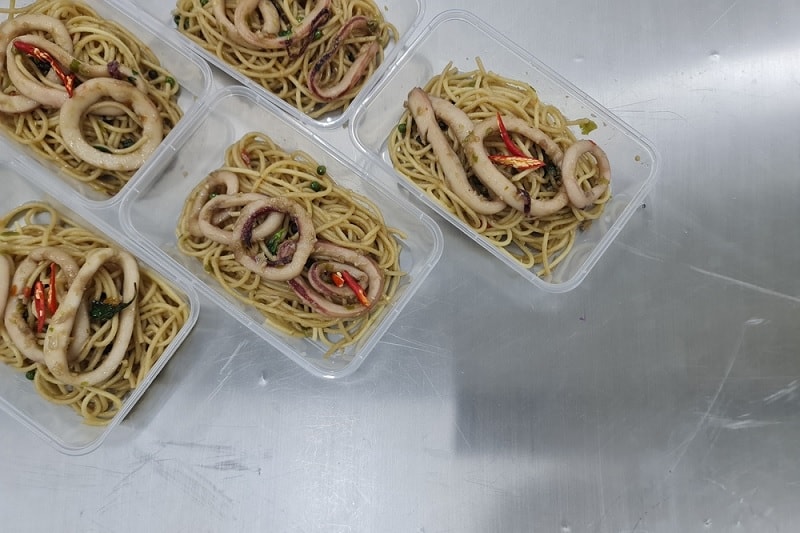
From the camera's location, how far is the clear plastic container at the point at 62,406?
2.07m

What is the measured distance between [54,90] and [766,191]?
2.76 metres

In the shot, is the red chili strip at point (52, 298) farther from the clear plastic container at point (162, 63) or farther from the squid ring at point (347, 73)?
the squid ring at point (347, 73)

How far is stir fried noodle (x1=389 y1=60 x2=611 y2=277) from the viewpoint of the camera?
2.24m

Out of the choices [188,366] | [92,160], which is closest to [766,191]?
[188,366]

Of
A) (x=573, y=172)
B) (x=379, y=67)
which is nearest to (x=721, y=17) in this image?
(x=573, y=172)

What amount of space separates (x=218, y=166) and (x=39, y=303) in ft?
2.53

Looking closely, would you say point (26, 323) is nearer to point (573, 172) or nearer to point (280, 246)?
point (280, 246)

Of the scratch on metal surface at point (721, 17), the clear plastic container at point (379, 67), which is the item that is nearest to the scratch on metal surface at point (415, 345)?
the clear plastic container at point (379, 67)

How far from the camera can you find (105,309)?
209 cm

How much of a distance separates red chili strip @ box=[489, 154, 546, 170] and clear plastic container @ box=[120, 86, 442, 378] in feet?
1.11

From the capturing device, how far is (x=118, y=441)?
223 cm

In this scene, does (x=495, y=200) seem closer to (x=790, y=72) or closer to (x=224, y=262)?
(x=224, y=262)

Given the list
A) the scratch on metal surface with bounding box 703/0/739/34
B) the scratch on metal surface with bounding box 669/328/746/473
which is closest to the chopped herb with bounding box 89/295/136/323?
the scratch on metal surface with bounding box 669/328/746/473

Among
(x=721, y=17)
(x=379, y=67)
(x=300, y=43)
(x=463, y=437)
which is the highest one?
(x=721, y=17)
